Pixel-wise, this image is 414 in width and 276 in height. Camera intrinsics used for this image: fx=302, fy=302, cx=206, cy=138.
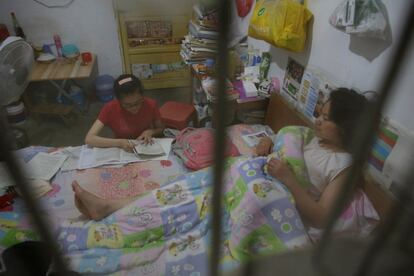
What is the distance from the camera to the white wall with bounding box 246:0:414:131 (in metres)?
1.22

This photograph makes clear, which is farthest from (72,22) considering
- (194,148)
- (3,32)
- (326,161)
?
(326,161)

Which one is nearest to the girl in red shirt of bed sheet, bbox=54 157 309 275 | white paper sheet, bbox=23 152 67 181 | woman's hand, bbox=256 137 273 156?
white paper sheet, bbox=23 152 67 181

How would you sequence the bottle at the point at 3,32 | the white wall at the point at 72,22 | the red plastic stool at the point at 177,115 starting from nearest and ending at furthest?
the red plastic stool at the point at 177,115
the bottle at the point at 3,32
the white wall at the point at 72,22

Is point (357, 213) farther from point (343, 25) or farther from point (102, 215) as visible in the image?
point (102, 215)

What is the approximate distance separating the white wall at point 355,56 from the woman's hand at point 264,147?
0.51 metres

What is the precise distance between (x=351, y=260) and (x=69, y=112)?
9.95 feet

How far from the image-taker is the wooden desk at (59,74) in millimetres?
2668

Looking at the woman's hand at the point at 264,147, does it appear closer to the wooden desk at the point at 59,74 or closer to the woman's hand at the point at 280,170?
the woman's hand at the point at 280,170

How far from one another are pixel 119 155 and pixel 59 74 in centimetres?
135

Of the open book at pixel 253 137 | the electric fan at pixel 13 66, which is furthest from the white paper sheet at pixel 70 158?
the open book at pixel 253 137

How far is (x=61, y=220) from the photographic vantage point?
56.1 inches

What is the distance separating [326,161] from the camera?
144 cm

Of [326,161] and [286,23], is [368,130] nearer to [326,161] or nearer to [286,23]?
[326,161]

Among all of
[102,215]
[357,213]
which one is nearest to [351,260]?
[357,213]
